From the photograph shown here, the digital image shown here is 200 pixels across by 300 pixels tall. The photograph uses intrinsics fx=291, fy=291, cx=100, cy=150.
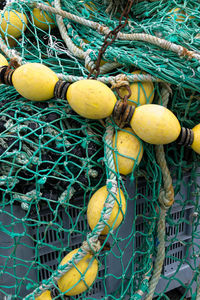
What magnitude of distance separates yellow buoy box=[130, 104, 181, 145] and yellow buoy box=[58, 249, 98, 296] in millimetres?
292

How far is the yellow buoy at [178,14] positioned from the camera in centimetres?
82

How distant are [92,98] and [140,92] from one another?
13 cm

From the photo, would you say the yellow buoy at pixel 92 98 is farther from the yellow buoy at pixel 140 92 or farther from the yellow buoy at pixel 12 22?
the yellow buoy at pixel 12 22

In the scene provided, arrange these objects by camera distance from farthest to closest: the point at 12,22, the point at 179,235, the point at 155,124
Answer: the point at 179,235, the point at 12,22, the point at 155,124

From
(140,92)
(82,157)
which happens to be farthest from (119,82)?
(82,157)

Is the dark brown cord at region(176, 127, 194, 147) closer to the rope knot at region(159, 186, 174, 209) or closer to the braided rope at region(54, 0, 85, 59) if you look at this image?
the rope knot at region(159, 186, 174, 209)

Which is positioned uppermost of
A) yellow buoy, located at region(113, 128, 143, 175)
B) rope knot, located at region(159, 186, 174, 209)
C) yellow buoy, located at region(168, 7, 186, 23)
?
yellow buoy, located at region(168, 7, 186, 23)

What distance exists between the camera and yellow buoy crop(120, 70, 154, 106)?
26.9 inches

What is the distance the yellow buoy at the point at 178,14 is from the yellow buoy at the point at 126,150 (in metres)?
0.38

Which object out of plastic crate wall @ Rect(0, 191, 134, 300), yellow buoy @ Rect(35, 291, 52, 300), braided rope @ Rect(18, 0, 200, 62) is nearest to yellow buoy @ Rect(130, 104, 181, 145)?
braided rope @ Rect(18, 0, 200, 62)

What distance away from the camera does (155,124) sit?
1.98 feet

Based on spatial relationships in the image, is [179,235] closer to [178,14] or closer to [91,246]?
[91,246]

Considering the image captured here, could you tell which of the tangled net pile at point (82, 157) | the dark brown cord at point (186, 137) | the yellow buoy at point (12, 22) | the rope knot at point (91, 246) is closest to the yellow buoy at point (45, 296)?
the tangled net pile at point (82, 157)

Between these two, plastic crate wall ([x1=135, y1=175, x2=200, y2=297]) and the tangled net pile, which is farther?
plastic crate wall ([x1=135, y1=175, x2=200, y2=297])
